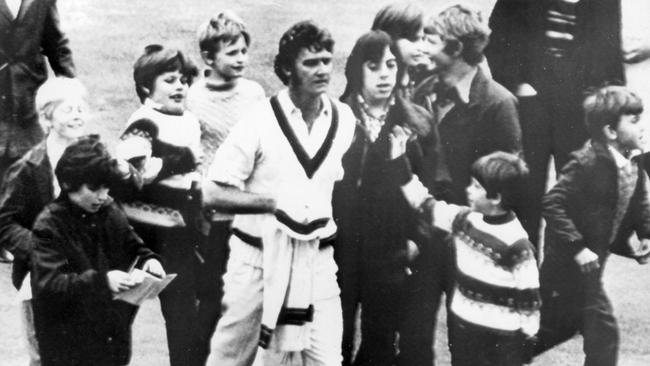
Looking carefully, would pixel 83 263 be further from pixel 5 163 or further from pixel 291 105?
pixel 291 105

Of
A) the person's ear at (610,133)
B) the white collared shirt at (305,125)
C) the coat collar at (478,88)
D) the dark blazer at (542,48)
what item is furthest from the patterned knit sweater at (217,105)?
the person's ear at (610,133)

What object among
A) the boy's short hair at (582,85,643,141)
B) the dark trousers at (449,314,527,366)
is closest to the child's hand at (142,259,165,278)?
the dark trousers at (449,314,527,366)

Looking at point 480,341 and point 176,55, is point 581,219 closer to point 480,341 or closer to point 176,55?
point 480,341

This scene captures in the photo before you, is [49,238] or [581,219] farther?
[581,219]

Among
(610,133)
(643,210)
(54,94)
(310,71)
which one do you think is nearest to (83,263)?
(54,94)

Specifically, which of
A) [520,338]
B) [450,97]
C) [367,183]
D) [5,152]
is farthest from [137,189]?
[520,338]

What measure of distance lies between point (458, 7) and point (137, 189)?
1.47 metres

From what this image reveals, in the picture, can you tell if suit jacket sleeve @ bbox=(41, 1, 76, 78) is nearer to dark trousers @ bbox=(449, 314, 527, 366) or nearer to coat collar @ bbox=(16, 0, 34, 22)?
coat collar @ bbox=(16, 0, 34, 22)

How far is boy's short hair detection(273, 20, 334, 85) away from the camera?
4055mm

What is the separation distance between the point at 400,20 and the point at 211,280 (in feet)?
4.19

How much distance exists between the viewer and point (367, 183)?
4.15 m

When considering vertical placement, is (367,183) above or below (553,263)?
above

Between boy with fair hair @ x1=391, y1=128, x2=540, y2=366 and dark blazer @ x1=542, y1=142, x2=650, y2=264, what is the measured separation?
160mm

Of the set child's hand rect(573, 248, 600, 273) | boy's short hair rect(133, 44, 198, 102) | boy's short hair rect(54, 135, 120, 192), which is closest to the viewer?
boy's short hair rect(54, 135, 120, 192)
